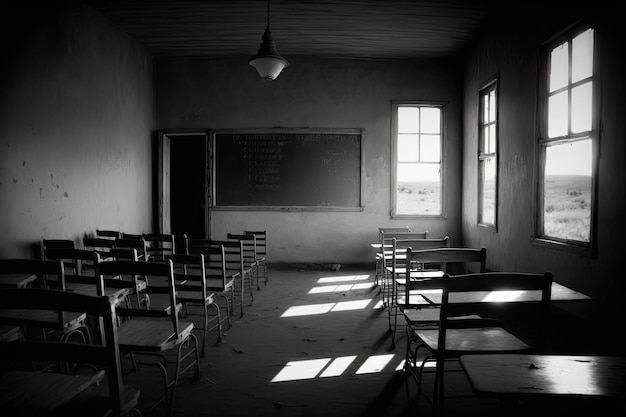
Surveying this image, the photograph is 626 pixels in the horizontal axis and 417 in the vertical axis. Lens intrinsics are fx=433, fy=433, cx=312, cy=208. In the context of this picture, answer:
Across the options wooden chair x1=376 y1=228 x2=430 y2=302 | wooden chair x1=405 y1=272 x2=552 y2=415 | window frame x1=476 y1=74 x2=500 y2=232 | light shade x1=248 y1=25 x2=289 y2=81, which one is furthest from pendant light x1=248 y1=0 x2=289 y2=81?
wooden chair x1=405 y1=272 x2=552 y2=415

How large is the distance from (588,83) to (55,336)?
→ 16.7ft

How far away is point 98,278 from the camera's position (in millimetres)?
2389

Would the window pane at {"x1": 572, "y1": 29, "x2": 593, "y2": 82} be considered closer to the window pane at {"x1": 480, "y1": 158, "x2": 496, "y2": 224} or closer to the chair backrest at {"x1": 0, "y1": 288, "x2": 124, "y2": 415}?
the window pane at {"x1": 480, "y1": 158, "x2": 496, "y2": 224}

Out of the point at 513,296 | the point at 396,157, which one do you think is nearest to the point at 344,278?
the point at 396,157

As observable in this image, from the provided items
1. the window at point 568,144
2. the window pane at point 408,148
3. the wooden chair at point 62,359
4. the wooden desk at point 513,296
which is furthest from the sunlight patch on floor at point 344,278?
the wooden chair at point 62,359

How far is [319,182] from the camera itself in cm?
743

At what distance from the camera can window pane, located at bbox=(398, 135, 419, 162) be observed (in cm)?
743

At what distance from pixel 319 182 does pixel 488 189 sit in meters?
2.70

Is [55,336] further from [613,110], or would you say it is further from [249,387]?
[613,110]

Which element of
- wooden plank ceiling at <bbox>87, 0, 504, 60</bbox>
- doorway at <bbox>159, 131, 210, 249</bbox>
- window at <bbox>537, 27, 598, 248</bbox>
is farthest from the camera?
doorway at <bbox>159, 131, 210, 249</bbox>

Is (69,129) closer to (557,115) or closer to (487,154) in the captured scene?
(557,115)

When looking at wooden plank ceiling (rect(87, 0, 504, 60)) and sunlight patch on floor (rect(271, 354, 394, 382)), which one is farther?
wooden plank ceiling (rect(87, 0, 504, 60))

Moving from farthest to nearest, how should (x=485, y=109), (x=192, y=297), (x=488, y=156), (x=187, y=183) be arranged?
(x=187, y=183) < (x=485, y=109) < (x=488, y=156) < (x=192, y=297)

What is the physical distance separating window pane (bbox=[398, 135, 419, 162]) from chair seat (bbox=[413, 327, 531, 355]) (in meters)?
5.18
